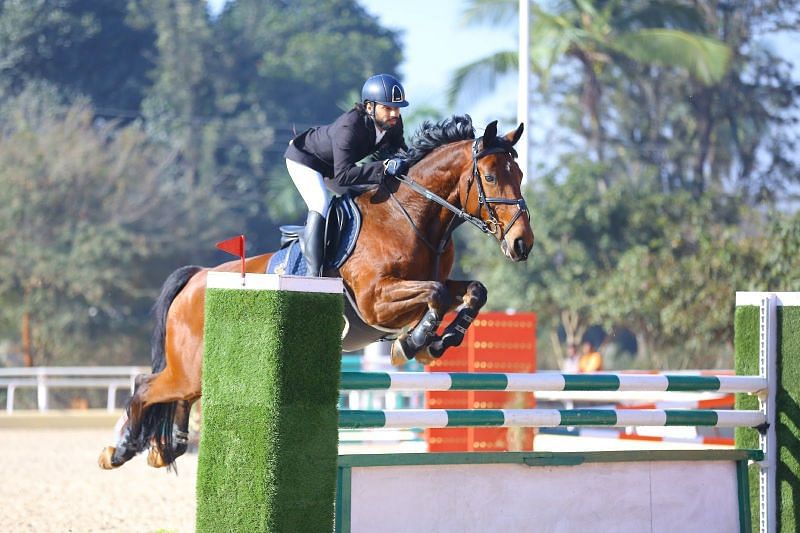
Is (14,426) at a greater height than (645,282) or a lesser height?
lesser

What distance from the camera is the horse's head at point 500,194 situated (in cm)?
554

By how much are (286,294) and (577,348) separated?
17.6 metres

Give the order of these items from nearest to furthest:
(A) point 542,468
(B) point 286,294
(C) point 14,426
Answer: (B) point 286,294 < (A) point 542,468 < (C) point 14,426

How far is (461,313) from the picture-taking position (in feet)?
18.5

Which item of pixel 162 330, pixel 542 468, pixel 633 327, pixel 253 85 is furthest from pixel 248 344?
pixel 253 85

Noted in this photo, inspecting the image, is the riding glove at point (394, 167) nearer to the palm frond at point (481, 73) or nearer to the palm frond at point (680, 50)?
the palm frond at point (481, 73)

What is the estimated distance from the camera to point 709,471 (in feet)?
18.4

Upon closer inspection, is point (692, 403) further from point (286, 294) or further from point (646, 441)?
point (286, 294)

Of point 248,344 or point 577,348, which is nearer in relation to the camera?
point 248,344

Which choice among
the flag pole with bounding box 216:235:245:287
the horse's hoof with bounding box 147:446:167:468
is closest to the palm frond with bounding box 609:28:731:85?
the horse's hoof with bounding box 147:446:167:468

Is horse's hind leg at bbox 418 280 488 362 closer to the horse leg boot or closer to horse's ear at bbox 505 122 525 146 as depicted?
the horse leg boot

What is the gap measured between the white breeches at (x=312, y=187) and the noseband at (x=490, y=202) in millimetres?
740

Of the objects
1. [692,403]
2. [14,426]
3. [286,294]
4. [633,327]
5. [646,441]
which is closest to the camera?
[286,294]

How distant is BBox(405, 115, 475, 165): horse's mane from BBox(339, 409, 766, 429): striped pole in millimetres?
1677
